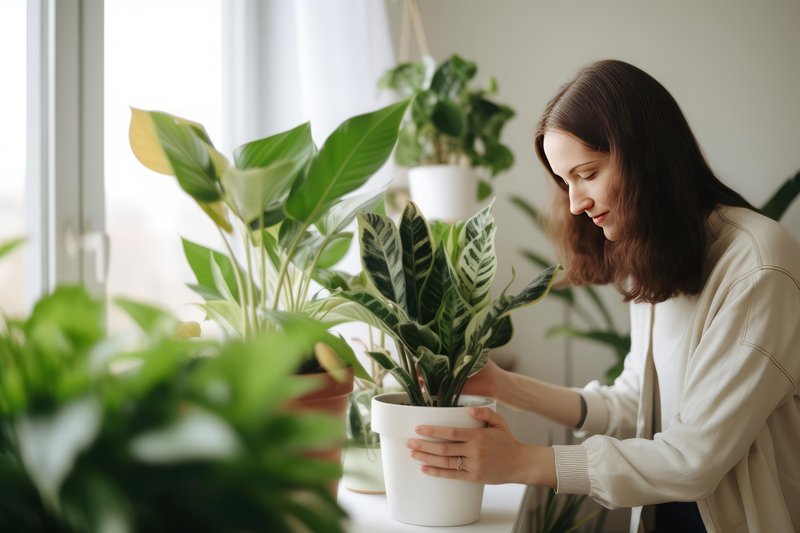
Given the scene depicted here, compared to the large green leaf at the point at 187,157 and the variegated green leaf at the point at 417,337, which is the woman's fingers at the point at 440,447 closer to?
the variegated green leaf at the point at 417,337

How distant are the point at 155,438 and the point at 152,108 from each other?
1100 millimetres

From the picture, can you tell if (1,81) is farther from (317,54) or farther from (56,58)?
(317,54)

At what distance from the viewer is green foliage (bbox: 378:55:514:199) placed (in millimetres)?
1699

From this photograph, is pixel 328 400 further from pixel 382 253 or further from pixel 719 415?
pixel 719 415

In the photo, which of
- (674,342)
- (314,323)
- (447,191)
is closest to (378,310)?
(314,323)

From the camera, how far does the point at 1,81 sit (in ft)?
3.19

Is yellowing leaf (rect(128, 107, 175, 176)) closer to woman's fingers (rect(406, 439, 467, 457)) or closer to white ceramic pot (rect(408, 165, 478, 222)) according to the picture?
woman's fingers (rect(406, 439, 467, 457))

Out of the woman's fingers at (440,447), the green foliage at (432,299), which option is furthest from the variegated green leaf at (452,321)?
the woman's fingers at (440,447)

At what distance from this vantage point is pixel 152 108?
4.20 feet

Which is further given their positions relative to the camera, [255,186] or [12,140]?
[12,140]

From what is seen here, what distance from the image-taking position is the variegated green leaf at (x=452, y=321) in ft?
2.80

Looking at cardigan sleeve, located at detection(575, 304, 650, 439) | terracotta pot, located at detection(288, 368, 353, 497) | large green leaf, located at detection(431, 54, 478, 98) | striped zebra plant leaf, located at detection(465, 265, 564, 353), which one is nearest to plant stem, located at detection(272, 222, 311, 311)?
terracotta pot, located at detection(288, 368, 353, 497)

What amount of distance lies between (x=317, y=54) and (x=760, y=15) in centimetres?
160

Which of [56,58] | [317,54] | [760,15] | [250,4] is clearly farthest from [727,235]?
[760,15]
